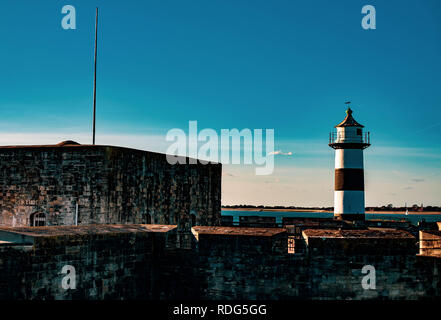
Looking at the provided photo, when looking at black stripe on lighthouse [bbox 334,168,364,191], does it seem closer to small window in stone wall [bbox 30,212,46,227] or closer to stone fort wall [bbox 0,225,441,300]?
small window in stone wall [bbox 30,212,46,227]

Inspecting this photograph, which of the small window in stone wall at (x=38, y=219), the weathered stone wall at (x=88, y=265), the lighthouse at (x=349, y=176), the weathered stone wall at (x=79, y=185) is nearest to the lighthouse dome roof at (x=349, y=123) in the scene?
the lighthouse at (x=349, y=176)

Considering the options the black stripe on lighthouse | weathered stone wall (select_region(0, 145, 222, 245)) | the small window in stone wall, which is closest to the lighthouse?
the black stripe on lighthouse

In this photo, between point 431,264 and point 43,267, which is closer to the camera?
point 43,267

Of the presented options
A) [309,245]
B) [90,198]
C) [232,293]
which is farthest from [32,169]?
[309,245]

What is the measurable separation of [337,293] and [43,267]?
18.9 ft

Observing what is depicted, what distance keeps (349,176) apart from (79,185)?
19.6 m

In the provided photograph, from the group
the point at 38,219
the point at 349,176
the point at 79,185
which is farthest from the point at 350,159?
the point at 38,219

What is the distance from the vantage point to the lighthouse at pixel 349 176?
31109 millimetres

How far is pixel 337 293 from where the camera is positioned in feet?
32.6

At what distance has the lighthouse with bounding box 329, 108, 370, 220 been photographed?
31109mm

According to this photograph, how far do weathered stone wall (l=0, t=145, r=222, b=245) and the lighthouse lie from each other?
15629 mm
